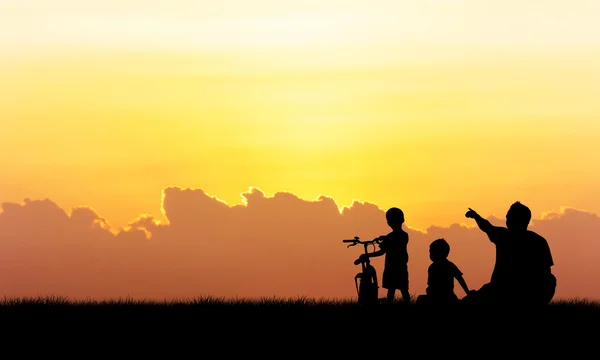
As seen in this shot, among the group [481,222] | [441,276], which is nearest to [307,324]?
[441,276]

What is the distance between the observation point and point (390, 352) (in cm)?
1808

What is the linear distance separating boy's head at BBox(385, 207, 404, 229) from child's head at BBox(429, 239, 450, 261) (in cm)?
227

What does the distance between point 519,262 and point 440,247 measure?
7.83 ft

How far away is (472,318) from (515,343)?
3.55ft

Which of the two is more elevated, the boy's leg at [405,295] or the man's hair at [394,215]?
the man's hair at [394,215]

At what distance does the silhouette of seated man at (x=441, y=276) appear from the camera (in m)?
20.9

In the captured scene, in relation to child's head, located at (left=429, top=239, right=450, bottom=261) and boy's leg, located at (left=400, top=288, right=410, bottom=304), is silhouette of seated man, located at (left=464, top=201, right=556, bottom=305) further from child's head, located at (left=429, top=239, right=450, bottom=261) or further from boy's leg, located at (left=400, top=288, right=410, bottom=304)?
boy's leg, located at (left=400, top=288, right=410, bottom=304)

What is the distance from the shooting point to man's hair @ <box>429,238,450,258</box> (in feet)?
68.9

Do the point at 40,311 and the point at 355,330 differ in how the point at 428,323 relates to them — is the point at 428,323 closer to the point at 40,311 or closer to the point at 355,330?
the point at 355,330

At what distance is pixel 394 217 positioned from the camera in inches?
915

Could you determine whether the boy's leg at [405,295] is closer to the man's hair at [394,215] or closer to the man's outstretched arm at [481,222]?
the man's hair at [394,215]

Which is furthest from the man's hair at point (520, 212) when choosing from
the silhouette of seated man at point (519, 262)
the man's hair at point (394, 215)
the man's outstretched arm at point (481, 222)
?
the man's hair at point (394, 215)

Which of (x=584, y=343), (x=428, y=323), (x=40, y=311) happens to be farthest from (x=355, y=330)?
(x=40, y=311)

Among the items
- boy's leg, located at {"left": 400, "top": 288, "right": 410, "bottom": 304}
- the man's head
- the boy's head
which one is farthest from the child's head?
boy's leg, located at {"left": 400, "top": 288, "right": 410, "bottom": 304}
